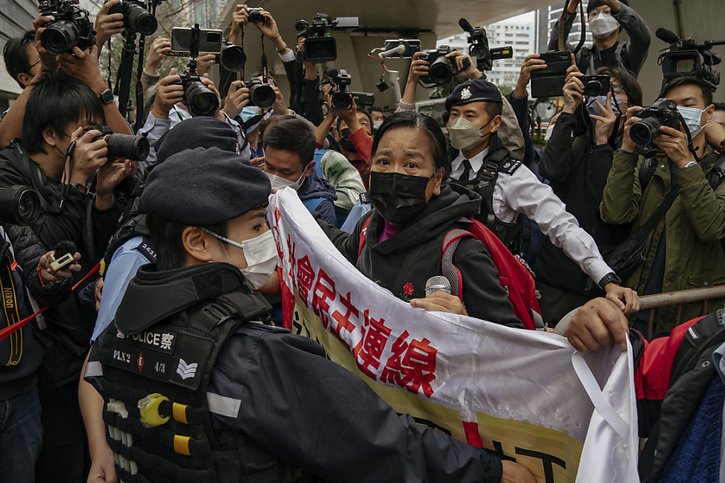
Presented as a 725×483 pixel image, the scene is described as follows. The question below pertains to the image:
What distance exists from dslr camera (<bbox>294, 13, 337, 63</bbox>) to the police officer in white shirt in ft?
5.82

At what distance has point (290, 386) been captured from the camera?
1.76 metres

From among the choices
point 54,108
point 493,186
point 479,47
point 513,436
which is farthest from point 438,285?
point 479,47

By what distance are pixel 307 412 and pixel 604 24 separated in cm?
453

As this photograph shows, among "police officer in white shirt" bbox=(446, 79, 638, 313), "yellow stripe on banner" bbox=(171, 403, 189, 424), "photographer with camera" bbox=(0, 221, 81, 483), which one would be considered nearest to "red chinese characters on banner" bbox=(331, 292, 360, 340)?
"yellow stripe on banner" bbox=(171, 403, 189, 424)

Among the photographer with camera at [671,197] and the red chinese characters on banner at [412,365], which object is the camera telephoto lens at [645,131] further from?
the red chinese characters on banner at [412,365]

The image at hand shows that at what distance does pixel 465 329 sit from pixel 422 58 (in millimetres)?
3045

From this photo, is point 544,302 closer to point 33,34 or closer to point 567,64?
point 567,64

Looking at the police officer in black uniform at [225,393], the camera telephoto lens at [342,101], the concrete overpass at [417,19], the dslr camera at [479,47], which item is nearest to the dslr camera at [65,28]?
the camera telephoto lens at [342,101]

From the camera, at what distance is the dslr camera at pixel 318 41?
5469mm

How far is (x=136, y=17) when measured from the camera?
400 centimetres

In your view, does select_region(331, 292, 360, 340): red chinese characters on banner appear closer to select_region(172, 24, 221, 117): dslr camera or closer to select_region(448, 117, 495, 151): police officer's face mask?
select_region(448, 117, 495, 151): police officer's face mask

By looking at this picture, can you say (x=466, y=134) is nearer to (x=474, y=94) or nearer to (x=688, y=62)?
(x=474, y=94)

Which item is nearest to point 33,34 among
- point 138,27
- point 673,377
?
point 138,27

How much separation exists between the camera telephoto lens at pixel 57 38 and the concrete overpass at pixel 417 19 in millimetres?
7922
